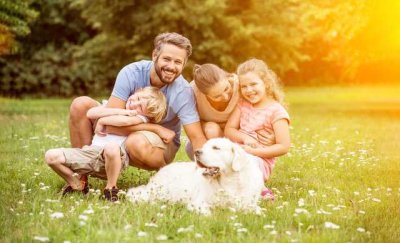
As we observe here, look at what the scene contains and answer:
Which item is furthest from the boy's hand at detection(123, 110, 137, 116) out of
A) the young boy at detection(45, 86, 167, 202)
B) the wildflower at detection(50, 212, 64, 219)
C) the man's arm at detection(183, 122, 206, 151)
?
the wildflower at detection(50, 212, 64, 219)

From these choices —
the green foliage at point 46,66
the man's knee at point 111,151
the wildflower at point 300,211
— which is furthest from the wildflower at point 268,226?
the green foliage at point 46,66

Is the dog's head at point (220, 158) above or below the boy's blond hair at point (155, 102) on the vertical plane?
below

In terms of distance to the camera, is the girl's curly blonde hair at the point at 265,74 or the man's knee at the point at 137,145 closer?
the man's knee at the point at 137,145

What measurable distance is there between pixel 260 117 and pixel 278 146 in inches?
16.1

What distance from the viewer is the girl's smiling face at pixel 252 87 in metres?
6.45

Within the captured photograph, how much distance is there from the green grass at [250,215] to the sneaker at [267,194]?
0.08m

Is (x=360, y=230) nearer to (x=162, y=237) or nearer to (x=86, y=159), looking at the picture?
(x=162, y=237)

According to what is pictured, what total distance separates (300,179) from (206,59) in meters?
15.5

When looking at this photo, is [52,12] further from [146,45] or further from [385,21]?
[385,21]

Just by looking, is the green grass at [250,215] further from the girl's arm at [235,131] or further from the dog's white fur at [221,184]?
the girl's arm at [235,131]

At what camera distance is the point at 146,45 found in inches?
873

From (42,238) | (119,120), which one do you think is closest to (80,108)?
(119,120)

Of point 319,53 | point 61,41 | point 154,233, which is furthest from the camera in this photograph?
point 319,53

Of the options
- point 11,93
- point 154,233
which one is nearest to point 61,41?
point 11,93
